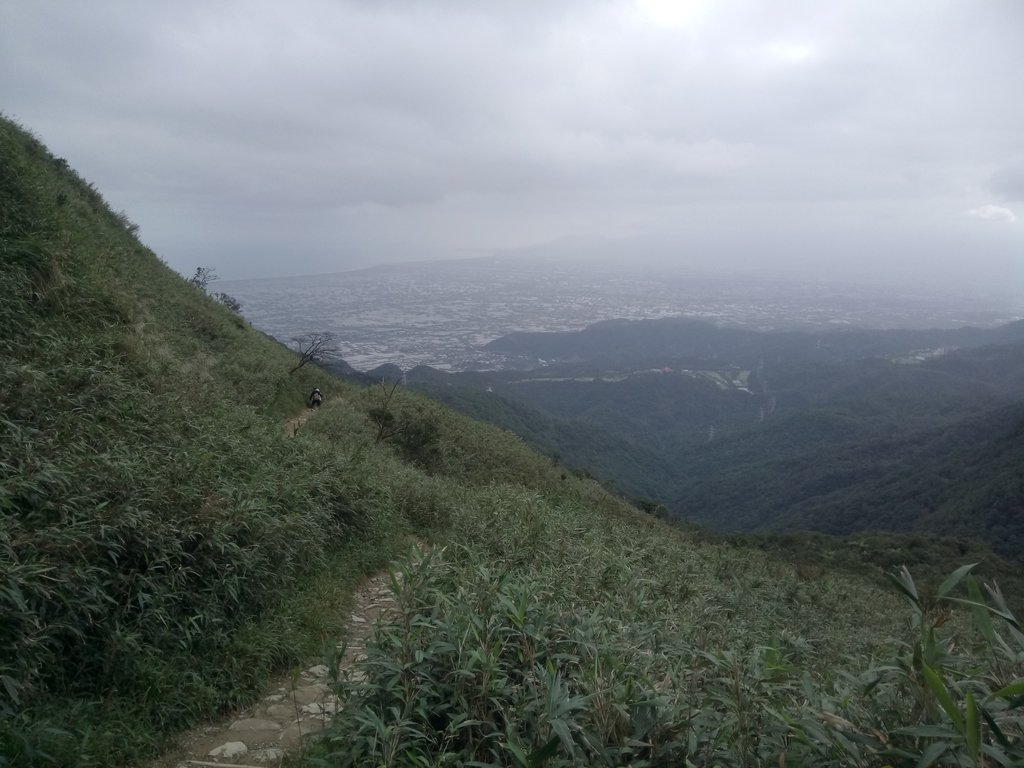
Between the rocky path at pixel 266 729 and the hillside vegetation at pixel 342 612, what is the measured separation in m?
0.13

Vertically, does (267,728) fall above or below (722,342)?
above

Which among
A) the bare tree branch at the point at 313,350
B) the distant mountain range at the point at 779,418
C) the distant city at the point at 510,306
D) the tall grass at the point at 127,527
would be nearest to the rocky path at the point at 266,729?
the tall grass at the point at 127,527

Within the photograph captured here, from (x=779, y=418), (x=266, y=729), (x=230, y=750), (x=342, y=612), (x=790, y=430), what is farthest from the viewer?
Result: (x=779, y=418)

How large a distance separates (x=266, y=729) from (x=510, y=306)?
110 m

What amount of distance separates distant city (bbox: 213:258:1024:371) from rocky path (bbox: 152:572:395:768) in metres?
29.0

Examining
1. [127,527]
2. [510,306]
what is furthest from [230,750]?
[510,306]

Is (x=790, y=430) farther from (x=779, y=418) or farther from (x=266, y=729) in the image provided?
(x=266, y=729)

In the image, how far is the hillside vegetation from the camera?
2145mm

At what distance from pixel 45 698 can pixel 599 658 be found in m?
2.82

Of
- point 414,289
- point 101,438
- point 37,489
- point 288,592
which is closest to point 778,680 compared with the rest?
point 288,592

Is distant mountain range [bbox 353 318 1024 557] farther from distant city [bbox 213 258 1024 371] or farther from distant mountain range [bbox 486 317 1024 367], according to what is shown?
distant city [bbox 213 258 1024 371]

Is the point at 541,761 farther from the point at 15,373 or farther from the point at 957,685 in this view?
the point at 15,373

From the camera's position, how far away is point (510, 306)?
111625 millimetres

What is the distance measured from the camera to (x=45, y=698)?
3.00 meters
